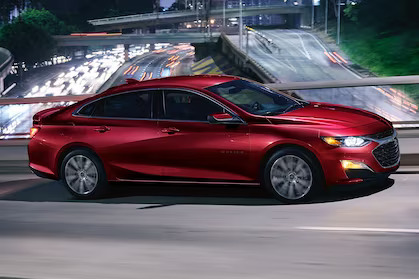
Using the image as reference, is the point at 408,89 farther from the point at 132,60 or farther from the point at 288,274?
the point at 132,60

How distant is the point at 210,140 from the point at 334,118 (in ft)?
4.72

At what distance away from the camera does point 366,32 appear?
101062mm

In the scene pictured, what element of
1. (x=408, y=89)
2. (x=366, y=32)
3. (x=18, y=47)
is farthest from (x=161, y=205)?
(x=18, y=47)

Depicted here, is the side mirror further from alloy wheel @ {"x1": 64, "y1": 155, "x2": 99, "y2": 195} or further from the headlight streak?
alloy wheel @ {"x1": 64, "y1": 155, "x2": 99, "y2": 195}

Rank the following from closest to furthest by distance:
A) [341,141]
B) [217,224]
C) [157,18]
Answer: [217,224] < [341,141] < [157,18]

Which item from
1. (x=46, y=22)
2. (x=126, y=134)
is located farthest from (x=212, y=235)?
(x=46, y=22)

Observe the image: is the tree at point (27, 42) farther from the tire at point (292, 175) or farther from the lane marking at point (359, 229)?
the lane marking at point (359, 229)

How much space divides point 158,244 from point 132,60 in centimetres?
16601

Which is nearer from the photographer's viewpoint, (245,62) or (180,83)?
(180,83)

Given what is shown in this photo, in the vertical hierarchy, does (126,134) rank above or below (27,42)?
above

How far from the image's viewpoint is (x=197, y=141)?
933cm

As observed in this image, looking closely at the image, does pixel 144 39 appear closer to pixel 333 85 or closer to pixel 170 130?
pixel 333 85

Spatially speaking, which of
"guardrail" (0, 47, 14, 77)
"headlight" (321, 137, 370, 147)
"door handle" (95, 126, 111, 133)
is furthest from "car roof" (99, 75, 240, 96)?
"guardrail" (0, 47, 14, 77)

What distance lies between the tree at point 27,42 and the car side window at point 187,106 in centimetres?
13442
